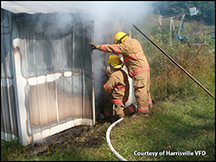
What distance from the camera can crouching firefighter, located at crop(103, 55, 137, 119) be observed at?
14.4ft

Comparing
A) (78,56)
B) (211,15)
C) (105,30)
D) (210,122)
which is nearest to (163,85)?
(210,122)

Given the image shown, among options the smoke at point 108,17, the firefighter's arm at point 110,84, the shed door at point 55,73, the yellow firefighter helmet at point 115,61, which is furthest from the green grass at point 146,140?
the smoke at point 108,17

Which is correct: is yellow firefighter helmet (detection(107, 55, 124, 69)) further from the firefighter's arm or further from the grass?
the grass

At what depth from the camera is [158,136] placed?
358 cm

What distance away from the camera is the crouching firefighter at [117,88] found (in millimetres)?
4391

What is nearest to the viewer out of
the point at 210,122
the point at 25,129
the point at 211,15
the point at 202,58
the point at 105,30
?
the point at 25,129

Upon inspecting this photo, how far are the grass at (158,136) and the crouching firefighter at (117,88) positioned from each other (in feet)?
1.24

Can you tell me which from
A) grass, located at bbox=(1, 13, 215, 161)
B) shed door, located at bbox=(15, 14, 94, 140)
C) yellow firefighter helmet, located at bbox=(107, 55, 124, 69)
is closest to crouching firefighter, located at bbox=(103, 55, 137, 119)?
yellow firefighter helmet, located at bbox=(107, 55, 124, 69)

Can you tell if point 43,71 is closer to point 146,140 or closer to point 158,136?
point 146,140

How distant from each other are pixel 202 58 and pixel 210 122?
9.99ft

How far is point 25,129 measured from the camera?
3270mm

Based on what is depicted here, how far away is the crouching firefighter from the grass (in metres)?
0.38

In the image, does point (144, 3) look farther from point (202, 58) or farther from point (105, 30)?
point (202, 58)

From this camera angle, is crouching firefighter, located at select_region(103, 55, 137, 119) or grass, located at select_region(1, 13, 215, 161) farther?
crouching firefighter, located at select_region(103, 55, 137, 119)
